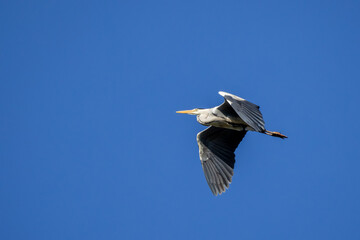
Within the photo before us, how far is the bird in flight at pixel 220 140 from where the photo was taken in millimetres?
8125

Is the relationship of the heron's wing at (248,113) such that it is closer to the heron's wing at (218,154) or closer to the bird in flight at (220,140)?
the bird in flight at (220,140)

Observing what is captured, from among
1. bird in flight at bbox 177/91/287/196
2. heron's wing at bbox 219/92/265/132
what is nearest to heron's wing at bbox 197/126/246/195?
bird in flight at bbox 177/91/287/196

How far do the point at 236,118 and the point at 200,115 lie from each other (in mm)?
795

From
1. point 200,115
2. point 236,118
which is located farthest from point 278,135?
point 200,115

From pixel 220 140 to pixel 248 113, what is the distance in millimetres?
1987

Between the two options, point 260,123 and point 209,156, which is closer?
point 260,123

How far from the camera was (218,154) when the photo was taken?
853cm

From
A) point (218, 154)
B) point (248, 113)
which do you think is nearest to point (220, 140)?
point (218, 154)

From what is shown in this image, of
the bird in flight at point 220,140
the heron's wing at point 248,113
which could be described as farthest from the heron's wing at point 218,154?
the heron's wing at point 248,113

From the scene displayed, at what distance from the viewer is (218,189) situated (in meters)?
8.09

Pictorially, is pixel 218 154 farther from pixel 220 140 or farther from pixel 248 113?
pixel 248 113

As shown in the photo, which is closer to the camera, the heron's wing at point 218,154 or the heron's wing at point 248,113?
the heron's wing at point 248,113

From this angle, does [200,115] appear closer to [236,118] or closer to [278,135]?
[236,118]

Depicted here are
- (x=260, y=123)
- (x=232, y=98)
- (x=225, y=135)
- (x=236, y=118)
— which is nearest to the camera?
(x=260, y=123)
